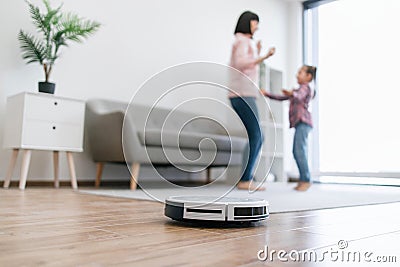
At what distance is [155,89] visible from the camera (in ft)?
3.19

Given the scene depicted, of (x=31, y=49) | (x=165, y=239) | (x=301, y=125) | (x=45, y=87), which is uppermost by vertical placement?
(x=31, y=49)

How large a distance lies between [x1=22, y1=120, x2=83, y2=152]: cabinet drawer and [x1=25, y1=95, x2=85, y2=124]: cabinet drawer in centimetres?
3

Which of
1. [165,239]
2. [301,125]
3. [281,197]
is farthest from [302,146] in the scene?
[165,239]

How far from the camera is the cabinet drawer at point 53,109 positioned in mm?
2336

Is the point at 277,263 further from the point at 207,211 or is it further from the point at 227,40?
the point at 227,40

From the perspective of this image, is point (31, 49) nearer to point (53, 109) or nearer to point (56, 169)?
point (53, 109)

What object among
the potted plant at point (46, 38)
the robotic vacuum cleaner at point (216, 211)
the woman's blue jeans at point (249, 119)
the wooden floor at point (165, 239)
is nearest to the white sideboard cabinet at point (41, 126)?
the potted plant at point (46, 38)

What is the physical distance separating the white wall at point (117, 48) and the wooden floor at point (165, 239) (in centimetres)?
176

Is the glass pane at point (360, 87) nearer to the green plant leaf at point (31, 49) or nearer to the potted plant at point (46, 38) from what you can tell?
the potted plant at point (46, 38)

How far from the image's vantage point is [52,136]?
2.42 m

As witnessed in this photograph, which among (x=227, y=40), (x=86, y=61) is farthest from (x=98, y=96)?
(x=227, y=40)

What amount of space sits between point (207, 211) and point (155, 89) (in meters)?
0.31

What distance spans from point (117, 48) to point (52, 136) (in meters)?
1.04

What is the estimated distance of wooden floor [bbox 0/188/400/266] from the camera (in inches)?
22.5
